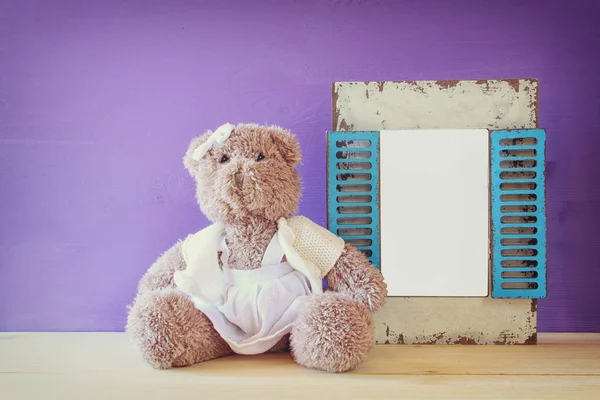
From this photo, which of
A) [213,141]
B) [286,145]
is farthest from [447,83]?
[213,141]

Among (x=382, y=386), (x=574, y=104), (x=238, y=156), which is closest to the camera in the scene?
(x=382, y=386)

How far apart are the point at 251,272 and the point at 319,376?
206 millimetres

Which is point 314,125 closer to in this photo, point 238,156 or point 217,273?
point 238,156

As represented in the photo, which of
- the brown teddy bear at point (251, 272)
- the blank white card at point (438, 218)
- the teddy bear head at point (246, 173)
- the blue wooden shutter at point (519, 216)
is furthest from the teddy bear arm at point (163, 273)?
the blue wooden shutter at point (519, 216)

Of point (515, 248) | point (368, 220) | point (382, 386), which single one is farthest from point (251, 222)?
point (515, 248)

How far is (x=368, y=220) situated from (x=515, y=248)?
10.3 inches

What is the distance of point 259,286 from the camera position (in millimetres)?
915

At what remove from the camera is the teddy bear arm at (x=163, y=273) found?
38.4 inches

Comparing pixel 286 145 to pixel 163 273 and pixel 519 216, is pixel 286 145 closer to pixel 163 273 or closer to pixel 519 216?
pixel 163 273

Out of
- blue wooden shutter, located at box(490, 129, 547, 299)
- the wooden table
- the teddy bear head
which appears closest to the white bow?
the teddy bear head

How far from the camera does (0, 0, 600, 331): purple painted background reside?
45.0 inches

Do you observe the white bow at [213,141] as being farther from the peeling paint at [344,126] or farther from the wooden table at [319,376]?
the wooden table at [319,376]

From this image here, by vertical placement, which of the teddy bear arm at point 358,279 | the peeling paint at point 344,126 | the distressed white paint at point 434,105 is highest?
the distressed white paint at point 434,105

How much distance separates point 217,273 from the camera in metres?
0.93
